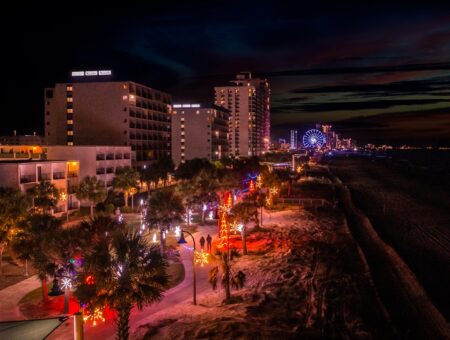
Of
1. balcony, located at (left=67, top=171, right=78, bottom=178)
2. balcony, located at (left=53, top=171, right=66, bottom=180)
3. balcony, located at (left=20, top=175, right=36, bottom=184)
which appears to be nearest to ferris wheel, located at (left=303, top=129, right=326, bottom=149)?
balcony, located at (left=67, top=171, right=78, bottom=178)

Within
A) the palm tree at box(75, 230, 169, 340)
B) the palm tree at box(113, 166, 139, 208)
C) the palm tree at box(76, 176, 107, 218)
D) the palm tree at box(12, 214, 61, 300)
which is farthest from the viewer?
the palm tree at box(113, 166, 139, 208)

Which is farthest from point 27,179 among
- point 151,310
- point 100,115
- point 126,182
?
point 100,115

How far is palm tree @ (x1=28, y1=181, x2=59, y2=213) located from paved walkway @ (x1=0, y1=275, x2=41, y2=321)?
646 inches

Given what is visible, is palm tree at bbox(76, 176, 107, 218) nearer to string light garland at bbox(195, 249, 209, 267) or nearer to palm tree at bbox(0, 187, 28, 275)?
palm tree at bbox(0, 187, 28, 275)

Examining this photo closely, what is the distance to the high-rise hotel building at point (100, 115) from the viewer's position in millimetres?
93250

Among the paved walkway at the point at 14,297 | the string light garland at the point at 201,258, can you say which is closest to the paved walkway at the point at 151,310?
the string light garland at the point at 201,258

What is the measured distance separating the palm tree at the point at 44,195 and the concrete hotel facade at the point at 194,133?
10012cm

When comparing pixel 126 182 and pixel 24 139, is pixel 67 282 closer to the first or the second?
pixel 126 182

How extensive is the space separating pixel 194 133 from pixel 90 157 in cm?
8454

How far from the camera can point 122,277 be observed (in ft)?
49.3

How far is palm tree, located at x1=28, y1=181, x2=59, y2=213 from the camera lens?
4169 cm

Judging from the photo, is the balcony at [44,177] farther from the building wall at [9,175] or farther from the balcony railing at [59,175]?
the building wall at [9,175]

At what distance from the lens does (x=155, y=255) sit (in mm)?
15602

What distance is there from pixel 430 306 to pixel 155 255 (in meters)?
16.7
